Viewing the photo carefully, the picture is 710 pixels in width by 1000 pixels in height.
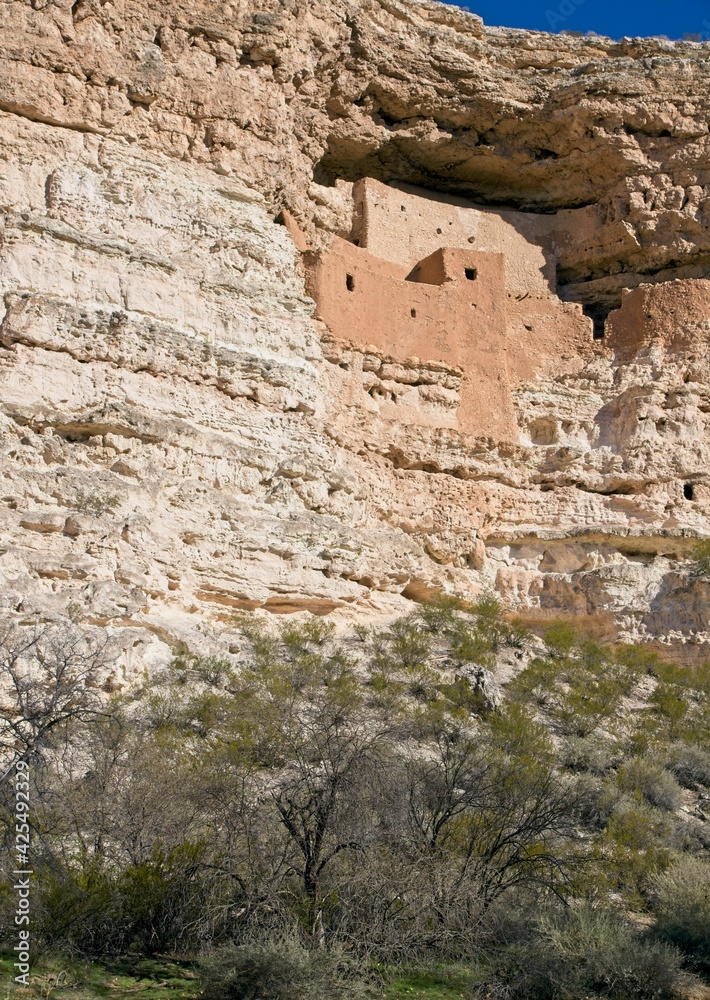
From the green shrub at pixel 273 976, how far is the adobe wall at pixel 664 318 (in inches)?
566

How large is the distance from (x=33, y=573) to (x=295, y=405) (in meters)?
4.73

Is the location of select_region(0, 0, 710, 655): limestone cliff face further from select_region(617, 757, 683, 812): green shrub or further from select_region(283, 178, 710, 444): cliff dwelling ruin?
select_region(617, 757, 683, 812): green shrub

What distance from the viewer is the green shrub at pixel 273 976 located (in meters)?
6.65

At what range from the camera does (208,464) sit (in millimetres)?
14359

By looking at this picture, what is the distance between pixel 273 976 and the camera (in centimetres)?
668

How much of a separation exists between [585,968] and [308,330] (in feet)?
35.4

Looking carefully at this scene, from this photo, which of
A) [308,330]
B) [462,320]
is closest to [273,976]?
[308,330]

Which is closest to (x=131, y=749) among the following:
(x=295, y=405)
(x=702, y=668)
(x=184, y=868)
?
(x=184, y=868)

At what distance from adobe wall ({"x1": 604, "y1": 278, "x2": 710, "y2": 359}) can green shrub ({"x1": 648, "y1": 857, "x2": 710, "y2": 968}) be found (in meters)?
11.1

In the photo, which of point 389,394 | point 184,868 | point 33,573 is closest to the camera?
point 184,868

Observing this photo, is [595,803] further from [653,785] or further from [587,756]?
[587,756]

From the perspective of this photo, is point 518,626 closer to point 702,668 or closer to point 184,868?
point 702,668

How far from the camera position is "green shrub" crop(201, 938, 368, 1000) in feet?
21.8

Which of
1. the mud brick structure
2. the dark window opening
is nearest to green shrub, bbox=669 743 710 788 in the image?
the mud brick structure
